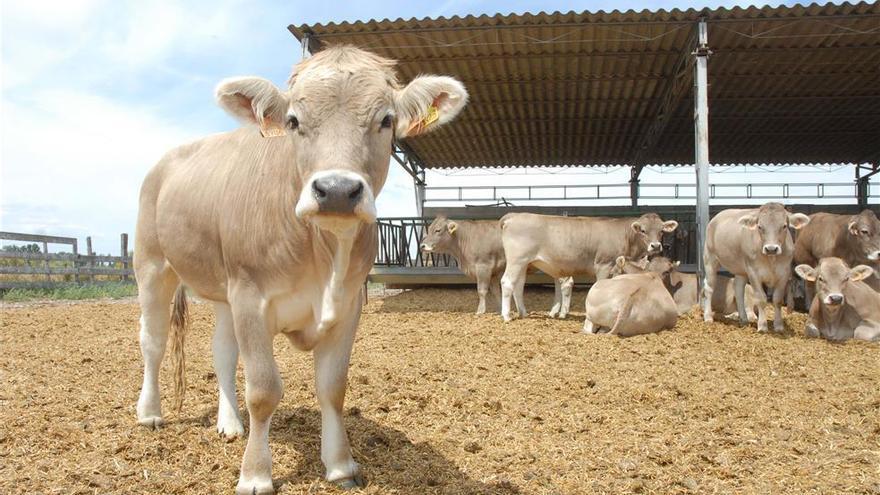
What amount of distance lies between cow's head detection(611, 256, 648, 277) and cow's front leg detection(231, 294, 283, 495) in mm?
8820

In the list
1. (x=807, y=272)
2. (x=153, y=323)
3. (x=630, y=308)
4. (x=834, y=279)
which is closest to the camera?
(x=153, y=323)

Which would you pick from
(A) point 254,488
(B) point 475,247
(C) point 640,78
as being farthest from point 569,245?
(A) point 254,488

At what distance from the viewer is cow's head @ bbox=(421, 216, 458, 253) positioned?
13.3 meters

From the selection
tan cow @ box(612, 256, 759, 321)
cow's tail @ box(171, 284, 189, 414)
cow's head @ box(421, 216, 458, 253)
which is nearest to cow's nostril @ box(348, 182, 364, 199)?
cow's tail @ box(171, 284, 189, 414)

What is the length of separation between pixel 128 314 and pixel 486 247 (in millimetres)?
6912

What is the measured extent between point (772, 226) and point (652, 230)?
2.47 m

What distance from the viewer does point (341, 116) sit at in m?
2.79

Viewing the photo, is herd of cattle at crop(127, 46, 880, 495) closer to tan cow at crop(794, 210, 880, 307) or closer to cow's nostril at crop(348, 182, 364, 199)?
cow's nostril at crop(348, 182, 364, 199)

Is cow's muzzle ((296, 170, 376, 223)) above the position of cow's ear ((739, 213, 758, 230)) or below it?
above

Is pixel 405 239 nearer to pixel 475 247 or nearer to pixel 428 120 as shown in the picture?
pixel 475 247

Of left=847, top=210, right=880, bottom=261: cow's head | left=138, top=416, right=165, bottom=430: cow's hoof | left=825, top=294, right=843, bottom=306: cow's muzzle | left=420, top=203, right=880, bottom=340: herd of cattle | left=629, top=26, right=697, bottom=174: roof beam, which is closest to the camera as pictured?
left=138, top=416, right=165, bottom=430: cow's hoof

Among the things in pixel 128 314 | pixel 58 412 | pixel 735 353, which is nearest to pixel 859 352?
pixel 735 353

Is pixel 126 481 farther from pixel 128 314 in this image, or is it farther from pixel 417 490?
pixel 128 314

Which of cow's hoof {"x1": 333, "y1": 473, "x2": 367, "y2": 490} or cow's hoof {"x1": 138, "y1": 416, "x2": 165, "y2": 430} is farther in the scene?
cow's hoof {"x1": 138, "y1": 416, "x2": 165, "y2": 430}
